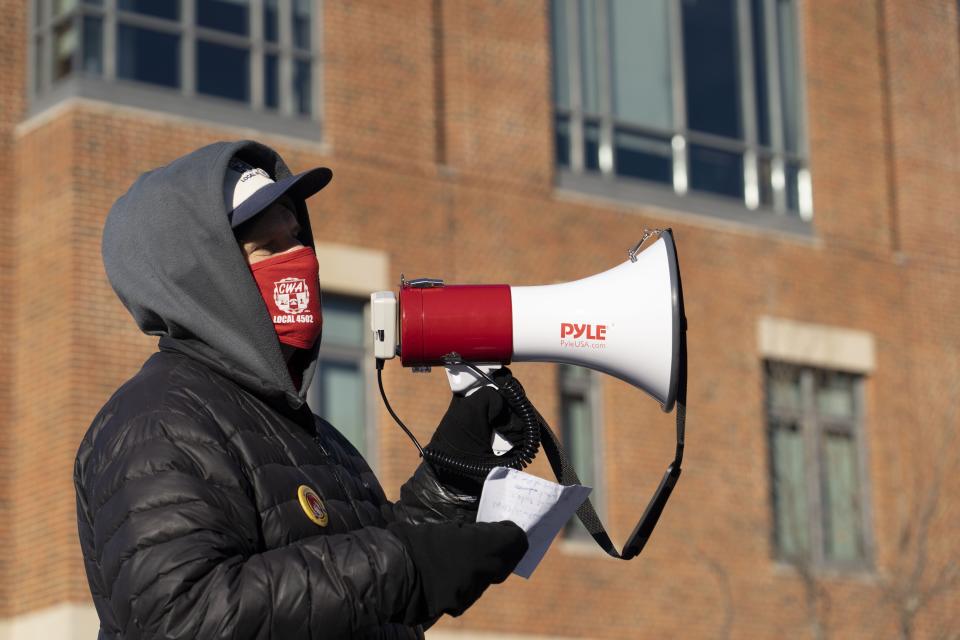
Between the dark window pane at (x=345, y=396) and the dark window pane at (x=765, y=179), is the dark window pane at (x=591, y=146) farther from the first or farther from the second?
the dark window pane at (x=345, y=396)

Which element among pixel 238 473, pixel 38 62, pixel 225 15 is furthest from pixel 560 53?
pixel 238 473

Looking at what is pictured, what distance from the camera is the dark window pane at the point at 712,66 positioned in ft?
66.4

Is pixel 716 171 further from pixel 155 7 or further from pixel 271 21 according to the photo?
pixel 155 7

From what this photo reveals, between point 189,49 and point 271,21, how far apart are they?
103 cm

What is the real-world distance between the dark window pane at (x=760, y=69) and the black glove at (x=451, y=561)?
1763cm

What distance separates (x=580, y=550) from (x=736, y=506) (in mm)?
2013

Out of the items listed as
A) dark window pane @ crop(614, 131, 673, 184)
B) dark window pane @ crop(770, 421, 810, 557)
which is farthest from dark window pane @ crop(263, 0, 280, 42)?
dark window pane @ crop(770, 421, 810, 557)

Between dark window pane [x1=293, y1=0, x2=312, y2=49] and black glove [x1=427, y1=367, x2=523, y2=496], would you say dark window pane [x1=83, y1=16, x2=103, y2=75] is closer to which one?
dark window pane [x1=293, y1=0, x2=312, y2=49]

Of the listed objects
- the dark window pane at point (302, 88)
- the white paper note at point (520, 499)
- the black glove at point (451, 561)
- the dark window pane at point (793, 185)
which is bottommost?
the black glove at point (451, 561)

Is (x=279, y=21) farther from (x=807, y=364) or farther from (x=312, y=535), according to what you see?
(x=312, y=535)

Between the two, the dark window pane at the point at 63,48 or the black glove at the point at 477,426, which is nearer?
the black glove at the point at 477,426

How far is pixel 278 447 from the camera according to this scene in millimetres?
3920

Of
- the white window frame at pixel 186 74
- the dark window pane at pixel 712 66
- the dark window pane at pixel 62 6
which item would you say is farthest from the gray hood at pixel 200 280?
the dark window pane at pixel 712 66

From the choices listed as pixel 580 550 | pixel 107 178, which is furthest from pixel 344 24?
pixel 580 550
